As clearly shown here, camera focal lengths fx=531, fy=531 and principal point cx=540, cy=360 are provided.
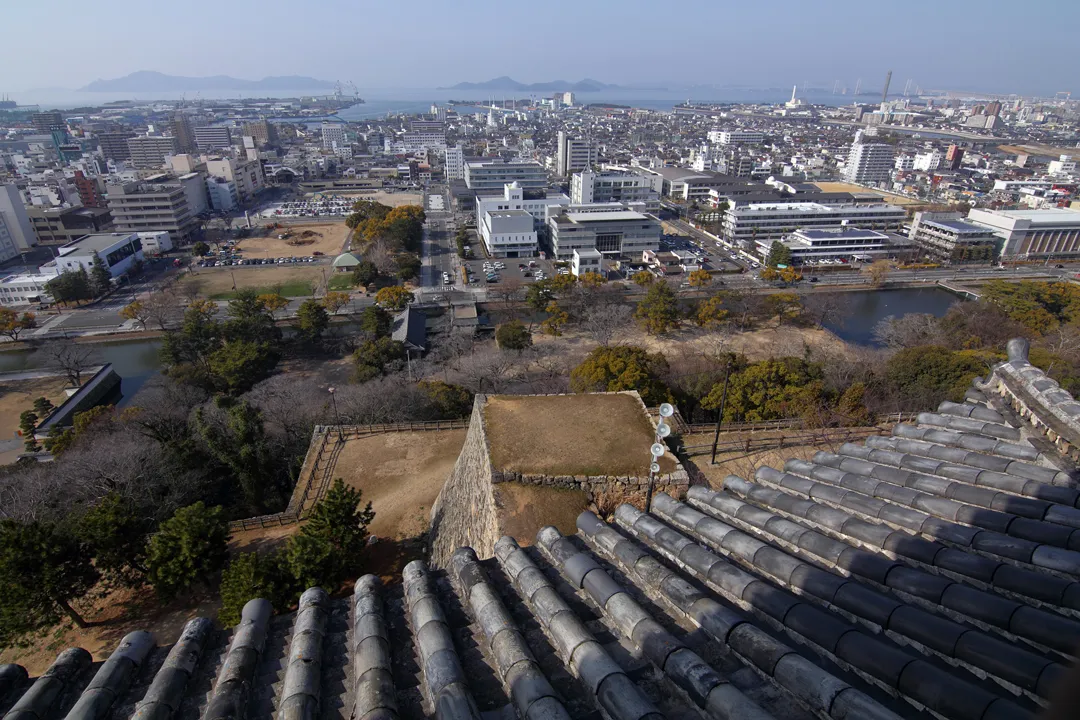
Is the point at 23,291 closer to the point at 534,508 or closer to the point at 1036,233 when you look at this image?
the point at 534,508

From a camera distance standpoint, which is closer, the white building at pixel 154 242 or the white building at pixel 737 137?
the white building at pixel 154 242

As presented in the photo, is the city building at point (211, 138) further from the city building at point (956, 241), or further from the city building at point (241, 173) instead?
the city building at point (956, 241)

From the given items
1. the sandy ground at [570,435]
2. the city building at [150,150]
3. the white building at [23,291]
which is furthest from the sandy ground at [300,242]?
the city building at [150,150]

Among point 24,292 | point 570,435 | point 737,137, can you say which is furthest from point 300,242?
point 737,137

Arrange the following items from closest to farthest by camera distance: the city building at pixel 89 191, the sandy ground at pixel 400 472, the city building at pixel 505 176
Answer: the sandy ground at pixel 400 472 → the city building at pixel 89 191 → the city building at pixel 505 176

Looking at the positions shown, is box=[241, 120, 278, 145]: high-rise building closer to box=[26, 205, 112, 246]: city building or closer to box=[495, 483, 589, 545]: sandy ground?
box=[26, 205, 112, 246]: city building

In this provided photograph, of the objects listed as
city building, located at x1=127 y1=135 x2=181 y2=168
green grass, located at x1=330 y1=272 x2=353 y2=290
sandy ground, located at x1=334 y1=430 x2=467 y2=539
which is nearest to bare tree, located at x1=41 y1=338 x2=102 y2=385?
green grass, located at x1=330 y1=272 x2=353 y2=290

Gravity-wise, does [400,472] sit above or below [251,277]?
above
